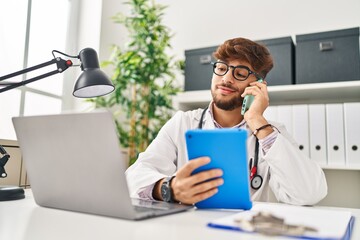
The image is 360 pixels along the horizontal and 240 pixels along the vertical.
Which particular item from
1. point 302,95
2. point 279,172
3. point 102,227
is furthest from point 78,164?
point 302,95

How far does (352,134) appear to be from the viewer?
64.6 inches

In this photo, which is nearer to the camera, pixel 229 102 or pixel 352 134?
pixel 229 102

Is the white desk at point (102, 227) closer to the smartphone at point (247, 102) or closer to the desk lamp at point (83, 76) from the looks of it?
the desk lamp at point (83, 76)

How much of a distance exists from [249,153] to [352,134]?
2.11 ft

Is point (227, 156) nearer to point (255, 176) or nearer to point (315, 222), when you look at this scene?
point (315, 222)

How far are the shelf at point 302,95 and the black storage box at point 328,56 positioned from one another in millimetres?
43

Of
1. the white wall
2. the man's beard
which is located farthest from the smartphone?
the white wall

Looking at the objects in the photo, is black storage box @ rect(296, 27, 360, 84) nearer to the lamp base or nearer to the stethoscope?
the stethoscope

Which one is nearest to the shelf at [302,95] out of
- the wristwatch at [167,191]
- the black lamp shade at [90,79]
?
the black lamp shade at [90,79]

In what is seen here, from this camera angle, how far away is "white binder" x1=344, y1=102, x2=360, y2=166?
163 cm

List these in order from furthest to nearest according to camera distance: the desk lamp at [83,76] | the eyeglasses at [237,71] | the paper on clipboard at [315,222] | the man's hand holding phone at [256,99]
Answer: the eyeglasses at [237,71]
the man's hand holding phone at [256,99]
the desk lamp at [83,76]
the paper on clipboard at [315,222]

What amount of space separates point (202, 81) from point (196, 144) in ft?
4.39

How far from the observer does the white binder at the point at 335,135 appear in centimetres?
166

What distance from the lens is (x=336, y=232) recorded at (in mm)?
526
